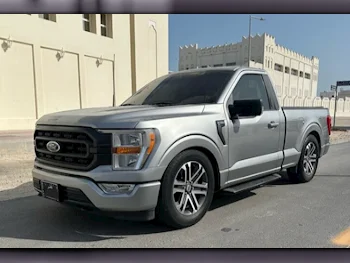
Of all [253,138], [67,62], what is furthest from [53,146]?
[67,62]

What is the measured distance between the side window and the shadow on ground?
1.52 meters

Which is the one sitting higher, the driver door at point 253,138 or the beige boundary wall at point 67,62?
the beige boundary wall at point 67,62

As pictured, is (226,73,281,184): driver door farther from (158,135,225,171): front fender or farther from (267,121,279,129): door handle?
(158,135,225,171): front fender

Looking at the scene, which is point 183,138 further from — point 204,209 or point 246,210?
point 246,210

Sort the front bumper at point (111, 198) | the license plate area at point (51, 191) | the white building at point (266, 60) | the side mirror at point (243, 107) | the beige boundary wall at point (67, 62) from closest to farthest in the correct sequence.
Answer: the front bumper at point (111, 198) → the license plate area at point (51, 191) → the side mirror at point (243, 107) → the beige boundary wall at point (67, 62) → the white building at point (266, 60)

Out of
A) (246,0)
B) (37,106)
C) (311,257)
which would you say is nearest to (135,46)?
(37,106)

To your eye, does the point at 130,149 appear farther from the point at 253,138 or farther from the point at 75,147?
the point at 253,138

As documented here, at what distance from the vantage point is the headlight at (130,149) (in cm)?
Answer: 294

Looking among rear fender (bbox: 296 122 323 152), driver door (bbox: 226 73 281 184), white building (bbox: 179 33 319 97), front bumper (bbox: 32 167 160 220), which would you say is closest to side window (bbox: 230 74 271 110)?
driver door (bbox: 226 73 281 184)

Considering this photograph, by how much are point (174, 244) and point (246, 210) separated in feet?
4.37

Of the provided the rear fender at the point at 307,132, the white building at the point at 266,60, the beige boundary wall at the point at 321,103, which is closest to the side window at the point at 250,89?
the rear fender at the point at 307,132

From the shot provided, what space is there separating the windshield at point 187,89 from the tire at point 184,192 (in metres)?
0.86

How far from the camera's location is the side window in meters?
4.07

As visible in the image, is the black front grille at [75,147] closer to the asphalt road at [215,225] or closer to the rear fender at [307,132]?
the asphalt road at [215,225]
